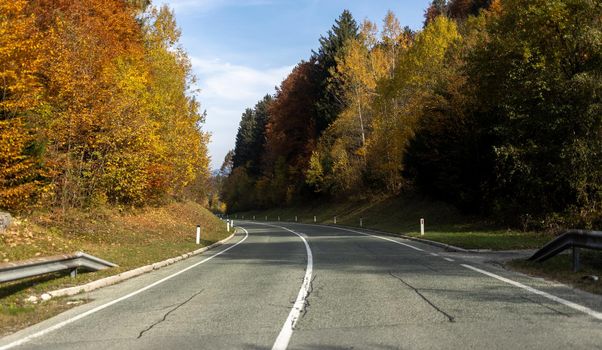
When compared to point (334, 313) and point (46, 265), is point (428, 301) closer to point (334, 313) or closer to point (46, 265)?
point (334, 313)

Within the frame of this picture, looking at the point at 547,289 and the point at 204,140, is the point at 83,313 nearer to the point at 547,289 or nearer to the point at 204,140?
the point at 547,289

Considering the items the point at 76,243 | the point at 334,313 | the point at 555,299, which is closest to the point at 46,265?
the point at 334,313

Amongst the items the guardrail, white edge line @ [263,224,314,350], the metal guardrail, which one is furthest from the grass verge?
the guardrail

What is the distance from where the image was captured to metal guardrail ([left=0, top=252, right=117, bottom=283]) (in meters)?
8.45

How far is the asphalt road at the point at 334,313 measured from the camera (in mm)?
5793

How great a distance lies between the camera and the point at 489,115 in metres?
26.2

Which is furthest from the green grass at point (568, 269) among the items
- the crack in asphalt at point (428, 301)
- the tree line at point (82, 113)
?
the tree line at point (82, 113)

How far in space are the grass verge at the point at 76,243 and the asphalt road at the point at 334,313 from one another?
2.61ft

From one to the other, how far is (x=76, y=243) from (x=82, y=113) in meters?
5.53

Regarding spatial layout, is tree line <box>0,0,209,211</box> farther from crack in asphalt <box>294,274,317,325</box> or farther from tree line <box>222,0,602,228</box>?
tree line <box>222,0,602,228</box>

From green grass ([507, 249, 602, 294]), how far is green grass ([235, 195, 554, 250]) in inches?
170

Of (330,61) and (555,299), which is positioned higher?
(330,61)

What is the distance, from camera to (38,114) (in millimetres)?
18688

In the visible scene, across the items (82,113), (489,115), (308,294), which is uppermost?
(489,115)
